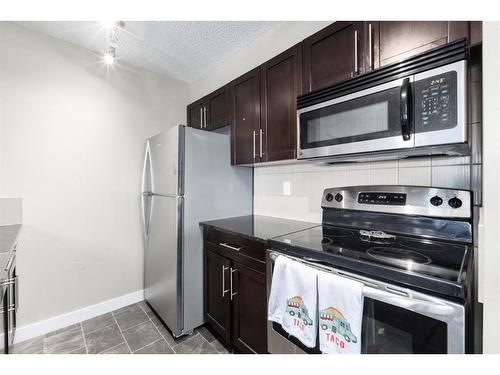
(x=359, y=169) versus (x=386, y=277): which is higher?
(x=359, y=169)

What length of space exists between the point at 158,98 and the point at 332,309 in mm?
2638

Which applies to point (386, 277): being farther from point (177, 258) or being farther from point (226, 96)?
point (226, 96)

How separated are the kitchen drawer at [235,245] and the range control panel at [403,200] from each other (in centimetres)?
56

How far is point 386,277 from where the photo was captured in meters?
0.84

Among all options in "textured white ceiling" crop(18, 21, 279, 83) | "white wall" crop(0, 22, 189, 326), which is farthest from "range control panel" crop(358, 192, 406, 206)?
"white wall" crop(0, 22, 189, 326)

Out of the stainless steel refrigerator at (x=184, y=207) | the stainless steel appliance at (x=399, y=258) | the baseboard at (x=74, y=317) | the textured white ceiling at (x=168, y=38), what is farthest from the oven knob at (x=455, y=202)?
the baseboard at (x=74, y=317)

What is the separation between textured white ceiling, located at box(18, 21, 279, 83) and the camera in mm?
1819

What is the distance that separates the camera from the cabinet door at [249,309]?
1.37 meters

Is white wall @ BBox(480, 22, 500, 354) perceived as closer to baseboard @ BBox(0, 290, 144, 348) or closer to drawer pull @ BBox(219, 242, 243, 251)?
drawer pull @ BBox(219, 242, 243, 251)

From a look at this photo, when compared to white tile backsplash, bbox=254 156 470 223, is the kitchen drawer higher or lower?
lower

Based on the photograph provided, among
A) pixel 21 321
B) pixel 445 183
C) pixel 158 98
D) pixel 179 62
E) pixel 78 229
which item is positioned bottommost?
pixel 21 321

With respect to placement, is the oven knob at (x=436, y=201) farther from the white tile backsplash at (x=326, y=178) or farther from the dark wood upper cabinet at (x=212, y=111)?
the dark wood upper cabinet at (x=212, y=111)

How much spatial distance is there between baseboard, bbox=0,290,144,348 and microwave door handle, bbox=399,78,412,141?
2.71 metres
